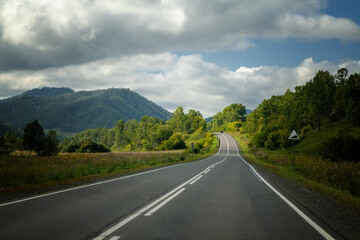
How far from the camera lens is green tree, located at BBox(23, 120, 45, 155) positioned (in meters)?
45.5

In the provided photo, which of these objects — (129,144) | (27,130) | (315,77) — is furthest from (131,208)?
(129,144)

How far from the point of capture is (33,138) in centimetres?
4644

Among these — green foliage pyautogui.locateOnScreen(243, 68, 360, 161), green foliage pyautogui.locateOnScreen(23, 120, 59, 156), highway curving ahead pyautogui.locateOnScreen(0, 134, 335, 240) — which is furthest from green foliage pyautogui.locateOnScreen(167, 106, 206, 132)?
highway curving ahead pyautogui.locateOnScreen(0, 134, 335, 240)

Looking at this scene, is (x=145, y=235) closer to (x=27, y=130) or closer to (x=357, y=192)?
(x=357, y=192)

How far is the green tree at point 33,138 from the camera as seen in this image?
45.5 meters

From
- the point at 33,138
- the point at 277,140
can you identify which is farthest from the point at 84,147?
the point at 277,140

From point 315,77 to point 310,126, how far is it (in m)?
14.4

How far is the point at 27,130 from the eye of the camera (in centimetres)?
4497

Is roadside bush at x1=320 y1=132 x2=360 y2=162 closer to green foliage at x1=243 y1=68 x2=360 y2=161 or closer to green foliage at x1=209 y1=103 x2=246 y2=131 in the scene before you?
green foliage at x1=243 y1=68 x2=360 y2=161

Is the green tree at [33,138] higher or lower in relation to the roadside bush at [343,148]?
higher

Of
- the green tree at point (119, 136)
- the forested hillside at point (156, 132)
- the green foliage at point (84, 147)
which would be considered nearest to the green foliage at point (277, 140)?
the green foliage at point (84, 147)

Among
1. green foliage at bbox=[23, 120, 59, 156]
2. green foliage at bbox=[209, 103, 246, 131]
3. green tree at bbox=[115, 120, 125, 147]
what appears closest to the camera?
green foliage at bbox=[23, 120, 59, 156]

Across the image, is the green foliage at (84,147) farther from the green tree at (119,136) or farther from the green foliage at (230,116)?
the green foliage at (230,116)

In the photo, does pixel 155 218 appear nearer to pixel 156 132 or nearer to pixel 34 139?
pixel 34 139
